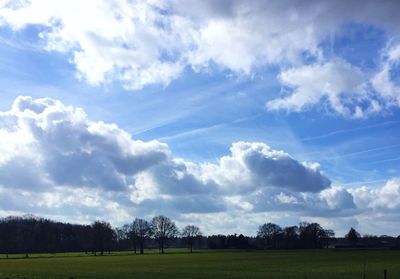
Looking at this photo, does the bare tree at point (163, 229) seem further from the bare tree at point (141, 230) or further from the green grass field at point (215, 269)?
the green grass field at point (215, 269)

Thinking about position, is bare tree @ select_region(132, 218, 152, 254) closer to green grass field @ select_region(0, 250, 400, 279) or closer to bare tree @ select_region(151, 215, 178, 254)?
bare tree @ select_region(151, 215, 178, 254)

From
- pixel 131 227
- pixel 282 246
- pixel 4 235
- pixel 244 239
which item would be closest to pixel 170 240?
pixel 131 227

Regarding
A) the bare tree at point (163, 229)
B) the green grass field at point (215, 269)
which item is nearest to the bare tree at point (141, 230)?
the bare tree at point (163, 229)

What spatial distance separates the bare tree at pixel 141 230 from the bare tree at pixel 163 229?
231cm

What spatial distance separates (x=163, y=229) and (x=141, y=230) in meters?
8.53

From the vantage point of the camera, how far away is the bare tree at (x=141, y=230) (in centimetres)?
18768

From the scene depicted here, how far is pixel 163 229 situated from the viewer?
635ft

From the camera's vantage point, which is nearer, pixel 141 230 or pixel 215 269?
pixel 215 269

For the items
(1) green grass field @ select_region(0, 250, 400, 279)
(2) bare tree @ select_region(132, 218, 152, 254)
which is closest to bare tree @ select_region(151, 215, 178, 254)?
(2) bare tree @ select_region(132, 218, 152, 254)

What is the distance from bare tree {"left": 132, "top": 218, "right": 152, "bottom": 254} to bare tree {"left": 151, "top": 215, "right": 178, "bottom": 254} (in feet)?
7.58

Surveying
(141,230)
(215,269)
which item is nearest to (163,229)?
(141,230)

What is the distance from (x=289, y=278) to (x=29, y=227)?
16618 cm

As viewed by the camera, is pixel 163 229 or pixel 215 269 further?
pixel 163 229

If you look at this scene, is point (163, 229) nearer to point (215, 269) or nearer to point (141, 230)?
point (141, 230)
